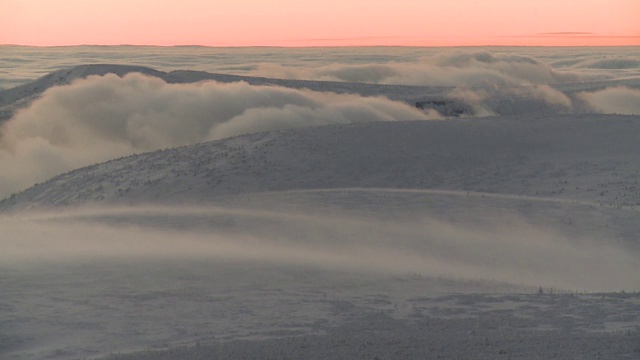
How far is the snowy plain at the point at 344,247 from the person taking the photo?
703cm

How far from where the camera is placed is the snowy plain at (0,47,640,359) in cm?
703

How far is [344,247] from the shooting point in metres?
12.0

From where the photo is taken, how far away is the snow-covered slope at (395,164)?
18.2 metres

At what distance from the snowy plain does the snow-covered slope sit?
84 millimetres

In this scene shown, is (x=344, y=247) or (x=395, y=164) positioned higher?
(x=395, y=164)

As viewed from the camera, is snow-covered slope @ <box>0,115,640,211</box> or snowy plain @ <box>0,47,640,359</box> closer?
snowy plain @ <box>0,47,640,359</box>

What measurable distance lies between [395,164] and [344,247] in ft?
26.8

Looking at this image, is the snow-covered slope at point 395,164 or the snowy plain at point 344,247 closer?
the snowy plain at point 344,247

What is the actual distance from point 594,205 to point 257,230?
623cm

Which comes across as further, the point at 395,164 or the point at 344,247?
the point at 395,164

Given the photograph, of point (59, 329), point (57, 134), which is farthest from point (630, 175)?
point (57, 134)

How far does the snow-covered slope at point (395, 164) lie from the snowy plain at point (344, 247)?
0.28 feet

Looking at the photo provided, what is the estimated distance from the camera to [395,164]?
19938 mm

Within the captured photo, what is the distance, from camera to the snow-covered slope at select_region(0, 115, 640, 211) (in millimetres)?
18203
